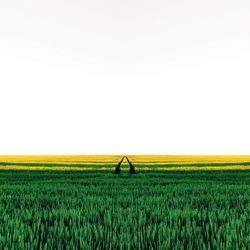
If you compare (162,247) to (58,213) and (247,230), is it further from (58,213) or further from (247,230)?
(58,213)

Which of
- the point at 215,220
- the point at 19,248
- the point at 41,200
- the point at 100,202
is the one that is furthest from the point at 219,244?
the point at 41,200

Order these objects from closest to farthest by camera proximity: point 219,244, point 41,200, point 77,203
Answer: point 219,244 < point 77,203 < point 41,200

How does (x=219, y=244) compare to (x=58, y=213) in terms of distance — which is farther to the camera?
(x=58, y=213)

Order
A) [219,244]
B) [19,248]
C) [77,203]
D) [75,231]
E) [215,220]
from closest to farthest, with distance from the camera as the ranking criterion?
[19,248]
[219,244]
[75,231]
[215,220]
[77,203]

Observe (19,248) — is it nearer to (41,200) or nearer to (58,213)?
(58,213)

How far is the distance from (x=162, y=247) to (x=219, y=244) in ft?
2.04

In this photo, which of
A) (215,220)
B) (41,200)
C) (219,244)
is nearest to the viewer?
(219,244)

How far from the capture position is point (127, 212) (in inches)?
183

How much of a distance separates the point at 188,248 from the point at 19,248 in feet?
5.00

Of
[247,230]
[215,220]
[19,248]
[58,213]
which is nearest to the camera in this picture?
[19,248]

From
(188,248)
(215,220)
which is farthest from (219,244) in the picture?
(215,220)

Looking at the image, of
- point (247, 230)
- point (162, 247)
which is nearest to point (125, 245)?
point (162, 247)

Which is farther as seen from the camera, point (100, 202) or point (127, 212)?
point (100, 202)

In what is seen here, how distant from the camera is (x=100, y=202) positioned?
19.6 ft
